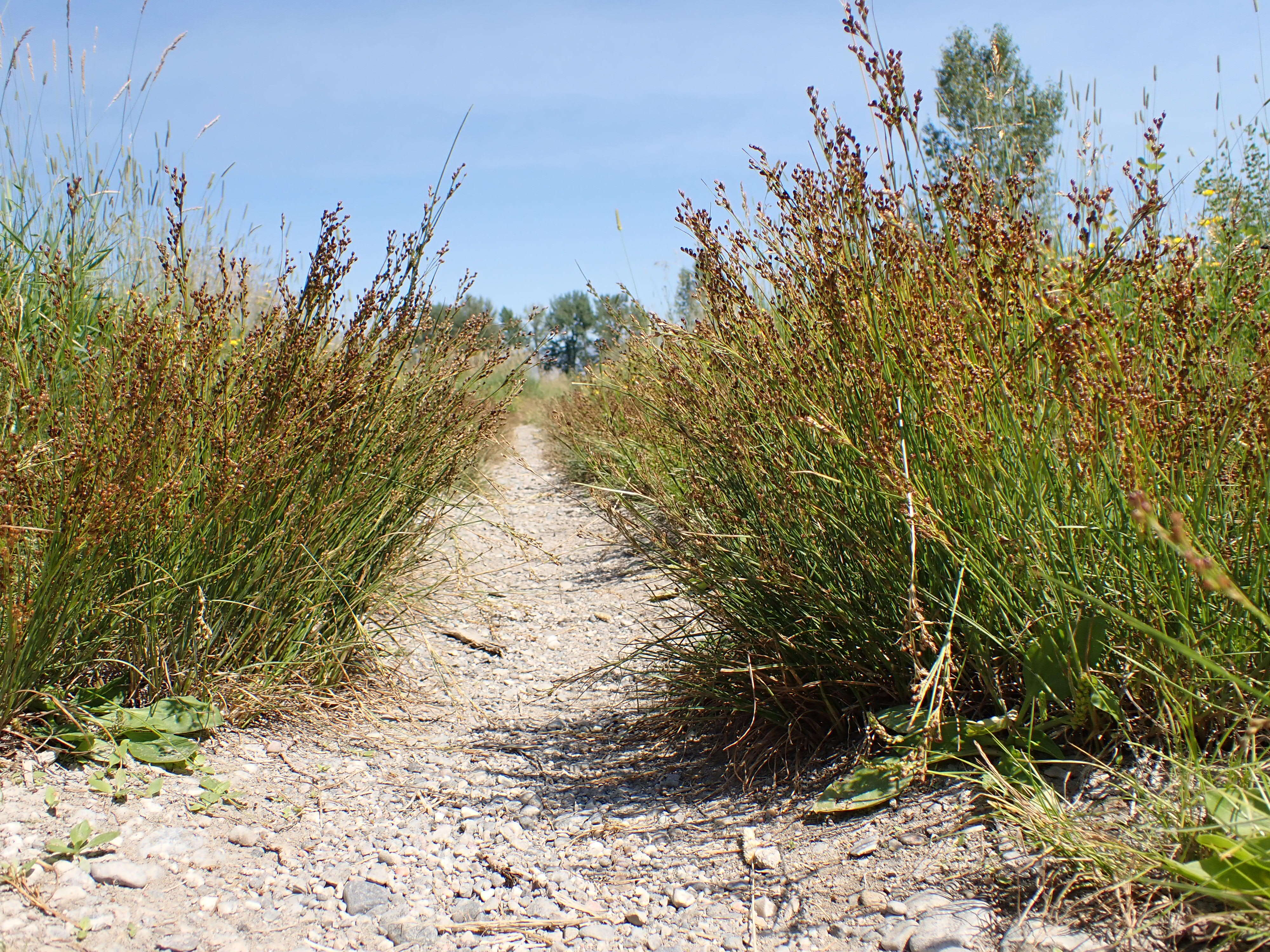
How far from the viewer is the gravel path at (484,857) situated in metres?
1.56

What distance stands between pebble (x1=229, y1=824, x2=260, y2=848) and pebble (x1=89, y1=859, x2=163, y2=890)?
8.4 inches

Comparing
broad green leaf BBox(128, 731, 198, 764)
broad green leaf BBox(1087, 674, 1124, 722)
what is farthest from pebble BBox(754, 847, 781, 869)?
broad green leaf BBox(128, 731, 198, 764)

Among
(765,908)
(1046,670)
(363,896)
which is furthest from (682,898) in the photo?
(1046,670)

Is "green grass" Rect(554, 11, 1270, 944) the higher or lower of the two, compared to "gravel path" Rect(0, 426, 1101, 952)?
higher

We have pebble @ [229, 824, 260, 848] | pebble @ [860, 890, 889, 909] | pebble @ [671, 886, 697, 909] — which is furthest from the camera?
pebble @ [229, 824, 260, 848]

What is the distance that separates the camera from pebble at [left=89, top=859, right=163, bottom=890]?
1.69 metres

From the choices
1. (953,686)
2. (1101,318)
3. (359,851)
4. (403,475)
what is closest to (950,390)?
(1101,318)

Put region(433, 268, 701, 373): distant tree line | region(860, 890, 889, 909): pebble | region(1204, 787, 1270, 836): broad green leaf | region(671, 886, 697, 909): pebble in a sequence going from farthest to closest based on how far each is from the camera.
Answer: region(433, 268, 701, 373): distant tree line, region(671, 886, 697, 909): pebble, region(860, 890, 889, 909): pebble, region(1204, 787, 1270, 836): broad green leaf

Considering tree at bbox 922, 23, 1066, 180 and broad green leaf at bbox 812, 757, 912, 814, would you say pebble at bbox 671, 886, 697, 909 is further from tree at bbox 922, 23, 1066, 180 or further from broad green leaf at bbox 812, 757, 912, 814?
tree at bbox 922, 23, 1066, 180

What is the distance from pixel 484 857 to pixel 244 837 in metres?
0.55

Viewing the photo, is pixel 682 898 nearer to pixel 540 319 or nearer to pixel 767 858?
pixel 767 858

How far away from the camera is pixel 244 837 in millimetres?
1975

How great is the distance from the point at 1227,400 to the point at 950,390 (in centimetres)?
50

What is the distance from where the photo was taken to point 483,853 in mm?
2059
